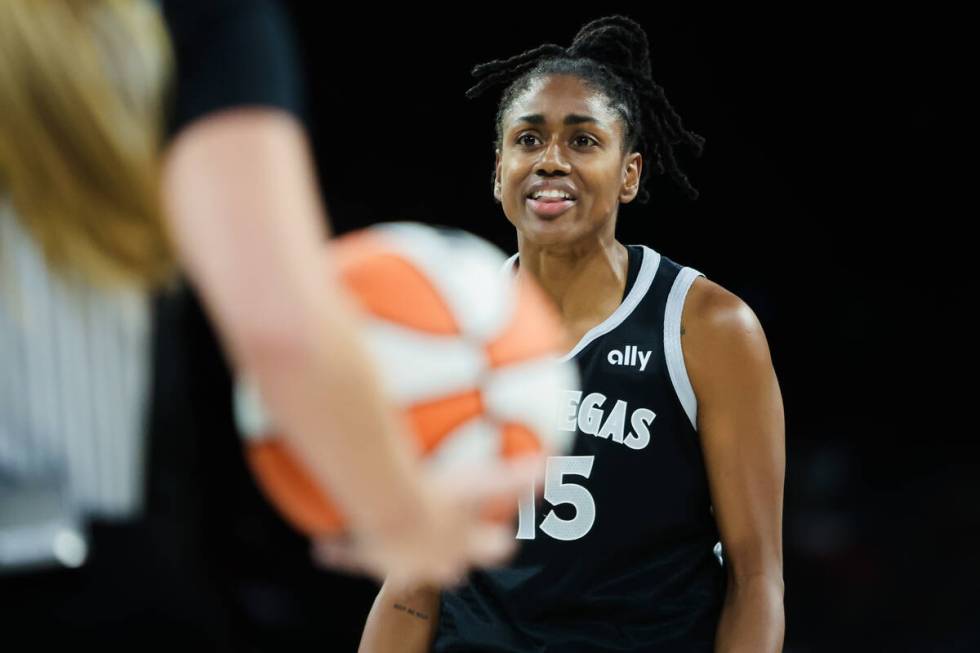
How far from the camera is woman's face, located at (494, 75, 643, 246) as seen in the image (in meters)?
2.46

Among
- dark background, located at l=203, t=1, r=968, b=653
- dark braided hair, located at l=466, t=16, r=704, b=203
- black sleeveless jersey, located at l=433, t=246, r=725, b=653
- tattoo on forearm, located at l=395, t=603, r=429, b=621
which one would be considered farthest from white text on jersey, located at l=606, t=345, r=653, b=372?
dark background, located at l=203, t=1, r=968, b=653

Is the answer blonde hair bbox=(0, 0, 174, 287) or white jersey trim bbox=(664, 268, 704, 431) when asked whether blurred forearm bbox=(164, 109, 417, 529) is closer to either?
blonde hair bbox=(0, 0, 174, 287)

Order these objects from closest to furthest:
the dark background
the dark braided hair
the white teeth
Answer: the white teeth → the dark braided hair → the dark background

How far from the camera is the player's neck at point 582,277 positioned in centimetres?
248

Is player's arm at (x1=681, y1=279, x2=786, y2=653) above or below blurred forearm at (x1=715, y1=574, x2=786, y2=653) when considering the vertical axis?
above

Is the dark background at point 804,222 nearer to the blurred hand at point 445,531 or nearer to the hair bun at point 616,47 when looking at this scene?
the hair bun at point 616,47

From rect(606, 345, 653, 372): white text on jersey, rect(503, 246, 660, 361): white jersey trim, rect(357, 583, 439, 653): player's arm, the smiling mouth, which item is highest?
the smiling mouth

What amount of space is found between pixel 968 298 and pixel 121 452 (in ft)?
15.2

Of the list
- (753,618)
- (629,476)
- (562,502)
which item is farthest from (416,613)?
(753,618)

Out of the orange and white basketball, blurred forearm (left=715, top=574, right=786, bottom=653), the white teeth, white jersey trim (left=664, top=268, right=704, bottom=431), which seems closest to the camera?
the orange and white basketball

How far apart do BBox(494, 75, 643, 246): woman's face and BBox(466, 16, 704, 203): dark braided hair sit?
0.04 meters

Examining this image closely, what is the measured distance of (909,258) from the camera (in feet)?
16.8

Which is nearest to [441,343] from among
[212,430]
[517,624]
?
[517,624]

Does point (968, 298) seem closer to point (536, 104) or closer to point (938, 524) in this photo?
point (938, 524)
